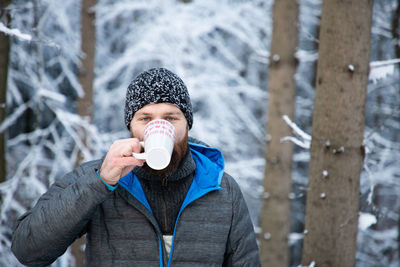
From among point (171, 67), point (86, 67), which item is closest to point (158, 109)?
point (86, 67)

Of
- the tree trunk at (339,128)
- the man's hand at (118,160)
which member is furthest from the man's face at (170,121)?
the tree trunk at (339,128)

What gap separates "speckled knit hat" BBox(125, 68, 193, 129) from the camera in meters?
1.95

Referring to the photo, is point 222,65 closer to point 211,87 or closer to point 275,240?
point 211,87

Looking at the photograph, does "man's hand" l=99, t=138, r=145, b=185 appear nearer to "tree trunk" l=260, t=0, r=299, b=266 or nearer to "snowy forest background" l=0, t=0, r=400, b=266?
"tree trunk" l=260, t=0, r=299, b=266

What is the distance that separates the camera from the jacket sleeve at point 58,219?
1.69m

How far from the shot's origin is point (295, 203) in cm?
1074

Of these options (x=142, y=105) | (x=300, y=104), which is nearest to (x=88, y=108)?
(x=142, y=105)

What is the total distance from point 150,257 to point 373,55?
29.1ft

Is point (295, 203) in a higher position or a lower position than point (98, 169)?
lower

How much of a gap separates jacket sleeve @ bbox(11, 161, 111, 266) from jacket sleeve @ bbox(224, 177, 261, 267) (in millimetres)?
702

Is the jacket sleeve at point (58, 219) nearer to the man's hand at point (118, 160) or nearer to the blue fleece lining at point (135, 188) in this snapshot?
the man's hand at point (118, 160)

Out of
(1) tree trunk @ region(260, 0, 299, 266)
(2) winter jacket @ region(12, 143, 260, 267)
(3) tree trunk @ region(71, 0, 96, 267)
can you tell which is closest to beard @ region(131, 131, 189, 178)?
(2) winter jacket @ region(12, 143, 260, 267)

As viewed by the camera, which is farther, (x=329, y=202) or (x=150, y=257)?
(x=329, y=202)

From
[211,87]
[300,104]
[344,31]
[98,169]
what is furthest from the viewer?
[300,104]
